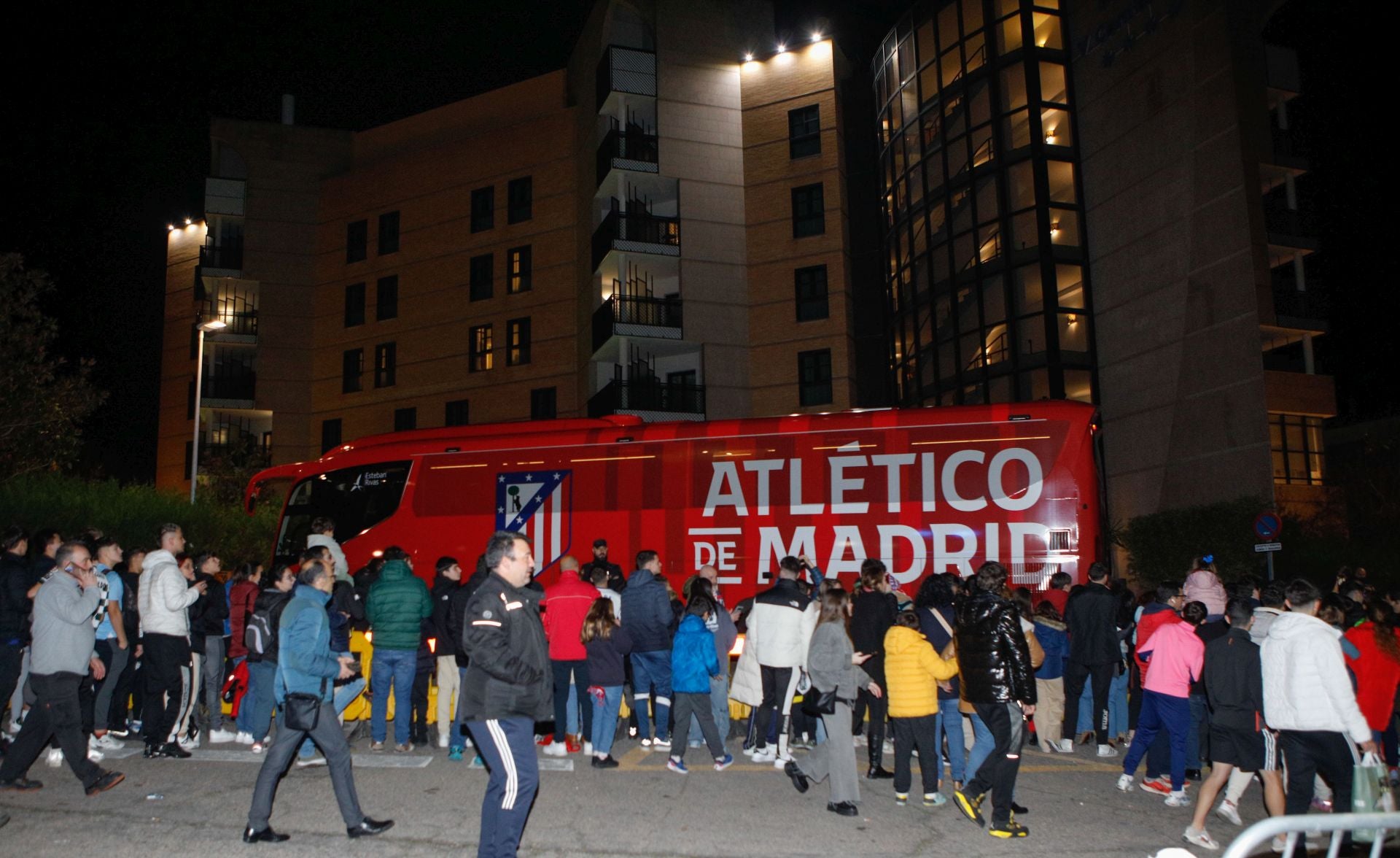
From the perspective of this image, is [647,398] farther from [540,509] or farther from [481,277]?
[540,509]

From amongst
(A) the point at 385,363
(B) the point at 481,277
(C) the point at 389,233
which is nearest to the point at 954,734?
(B) the point at 481,277

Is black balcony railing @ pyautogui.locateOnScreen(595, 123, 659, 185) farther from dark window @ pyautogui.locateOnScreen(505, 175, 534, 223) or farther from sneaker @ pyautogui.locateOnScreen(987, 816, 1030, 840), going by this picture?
sneaker @ pyautogui.locateOnScreen(987, 816, 1030, 840)

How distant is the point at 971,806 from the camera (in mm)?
7098

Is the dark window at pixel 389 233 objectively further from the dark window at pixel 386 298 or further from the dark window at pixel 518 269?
the dark window at pixel 518 269

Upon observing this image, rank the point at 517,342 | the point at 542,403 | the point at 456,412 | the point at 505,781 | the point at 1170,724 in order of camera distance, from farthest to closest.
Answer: the point at 456,412, the point at 517,342, the point at 542,403, the point at 1170,724, the point at 505,781

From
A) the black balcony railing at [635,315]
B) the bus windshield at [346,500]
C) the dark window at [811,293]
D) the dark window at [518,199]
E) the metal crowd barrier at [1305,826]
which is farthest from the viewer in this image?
the dark window at [518,199]

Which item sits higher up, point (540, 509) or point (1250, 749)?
point (540, 509)

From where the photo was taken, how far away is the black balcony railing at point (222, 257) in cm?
3838

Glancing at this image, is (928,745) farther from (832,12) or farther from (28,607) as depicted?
(832,12)

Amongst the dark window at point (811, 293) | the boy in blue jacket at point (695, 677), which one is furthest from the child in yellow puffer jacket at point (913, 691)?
the dark window at point (811, 293)

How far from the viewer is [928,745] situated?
295 inches

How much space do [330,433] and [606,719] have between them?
3093cm

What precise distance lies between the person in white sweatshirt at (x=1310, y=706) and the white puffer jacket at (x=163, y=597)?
8.93 m

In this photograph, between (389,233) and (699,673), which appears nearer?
(699,673)
